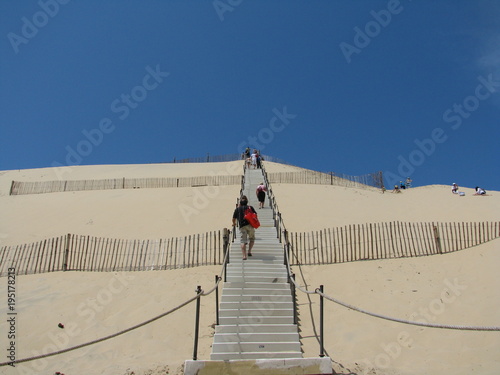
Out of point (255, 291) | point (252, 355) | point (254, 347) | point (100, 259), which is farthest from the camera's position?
point (100, 259)

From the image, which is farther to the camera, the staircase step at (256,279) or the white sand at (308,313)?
the staircase step at (256,279)

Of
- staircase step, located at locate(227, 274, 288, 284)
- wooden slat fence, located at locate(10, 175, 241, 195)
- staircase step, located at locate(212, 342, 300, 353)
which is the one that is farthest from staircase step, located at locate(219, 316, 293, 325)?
wooden slat fence, located at locate(10, 175, 241, 195)

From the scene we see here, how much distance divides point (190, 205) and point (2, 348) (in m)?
13.5

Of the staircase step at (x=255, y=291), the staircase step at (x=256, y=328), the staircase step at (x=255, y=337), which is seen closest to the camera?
the staircase step at (x=255, y=337)

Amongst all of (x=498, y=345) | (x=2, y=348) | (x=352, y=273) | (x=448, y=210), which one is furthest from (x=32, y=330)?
(x=448, y=210)

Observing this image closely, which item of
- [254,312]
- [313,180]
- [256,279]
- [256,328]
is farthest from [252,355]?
[313,180]

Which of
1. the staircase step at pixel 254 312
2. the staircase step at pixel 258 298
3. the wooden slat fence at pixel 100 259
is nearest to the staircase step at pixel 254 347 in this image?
the staircase step at pixel 254 312

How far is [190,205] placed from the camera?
20016 millimetres

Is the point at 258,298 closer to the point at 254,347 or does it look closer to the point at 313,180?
the point at 254,347

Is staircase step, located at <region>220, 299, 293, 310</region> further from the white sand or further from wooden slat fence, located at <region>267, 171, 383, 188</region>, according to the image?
wooden slat fence, located at <region>267, 171, 383, 188</region>

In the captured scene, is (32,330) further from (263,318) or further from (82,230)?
(82,230)

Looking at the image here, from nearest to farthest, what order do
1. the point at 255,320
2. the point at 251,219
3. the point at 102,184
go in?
1. the point at 255,320
2. the point at 251,219
3. the point at 102,184

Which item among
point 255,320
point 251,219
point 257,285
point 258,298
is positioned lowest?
point 255,320

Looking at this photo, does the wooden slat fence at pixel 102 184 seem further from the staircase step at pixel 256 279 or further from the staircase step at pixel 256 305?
the staircase step at pixel 256 305
